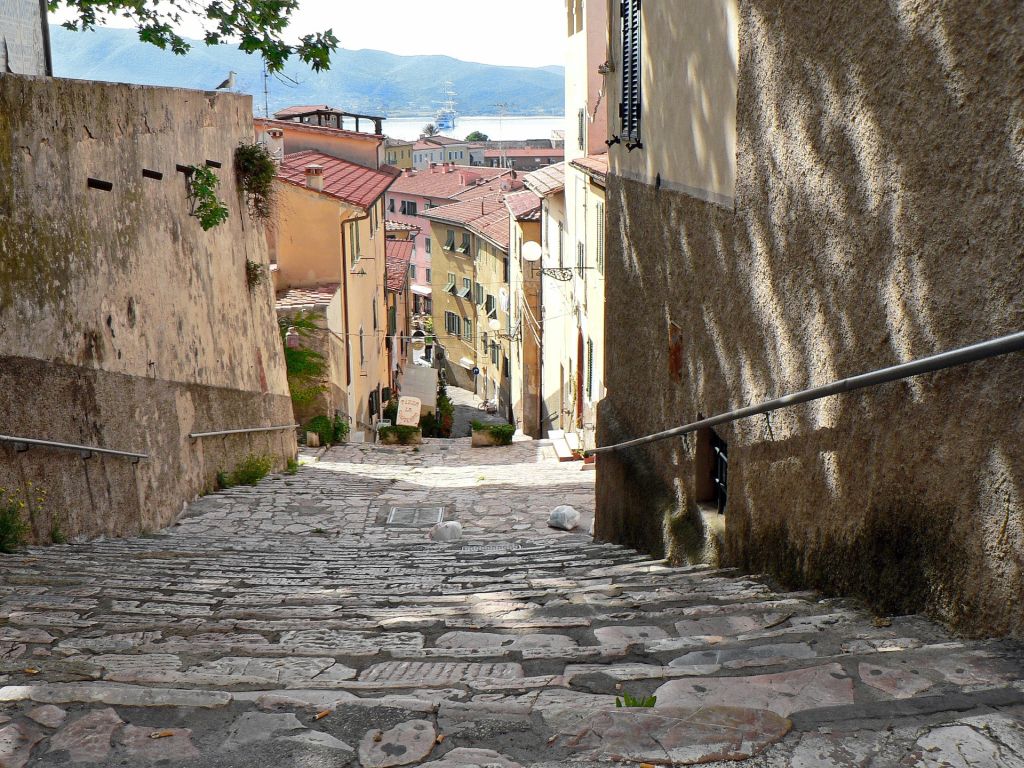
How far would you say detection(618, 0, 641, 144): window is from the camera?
8641 mm

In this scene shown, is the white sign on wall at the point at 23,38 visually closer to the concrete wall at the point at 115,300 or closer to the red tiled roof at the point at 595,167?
the concrete wall at the point at 115,300

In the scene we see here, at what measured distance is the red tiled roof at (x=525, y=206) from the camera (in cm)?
3212

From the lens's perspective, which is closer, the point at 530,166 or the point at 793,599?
the point at 793,599

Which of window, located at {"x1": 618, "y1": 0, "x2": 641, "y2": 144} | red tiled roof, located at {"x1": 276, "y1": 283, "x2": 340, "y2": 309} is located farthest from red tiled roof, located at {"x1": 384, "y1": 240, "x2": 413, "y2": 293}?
window, located at {"x1": 618, "y1": 0, "x2": 641, "y2": 144}

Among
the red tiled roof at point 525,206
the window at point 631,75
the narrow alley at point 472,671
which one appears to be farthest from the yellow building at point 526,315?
the narrow alley at point 472,671

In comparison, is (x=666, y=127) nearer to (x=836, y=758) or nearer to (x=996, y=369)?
(x=996, y=369)

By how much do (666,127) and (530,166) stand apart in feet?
267

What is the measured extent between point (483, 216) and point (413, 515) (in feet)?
114

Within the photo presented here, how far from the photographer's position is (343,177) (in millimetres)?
25781

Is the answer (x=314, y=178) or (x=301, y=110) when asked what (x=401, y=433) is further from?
(x=301, y=110)

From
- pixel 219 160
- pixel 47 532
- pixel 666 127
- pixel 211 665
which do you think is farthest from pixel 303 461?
pixel 211 665

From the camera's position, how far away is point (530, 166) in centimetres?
8700

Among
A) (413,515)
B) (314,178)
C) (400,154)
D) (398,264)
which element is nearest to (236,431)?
(413,515)

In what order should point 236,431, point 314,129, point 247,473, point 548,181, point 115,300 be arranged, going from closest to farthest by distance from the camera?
point 115,300 → point 236,431 → point 247,473 → point 548,181 → point 314,129
